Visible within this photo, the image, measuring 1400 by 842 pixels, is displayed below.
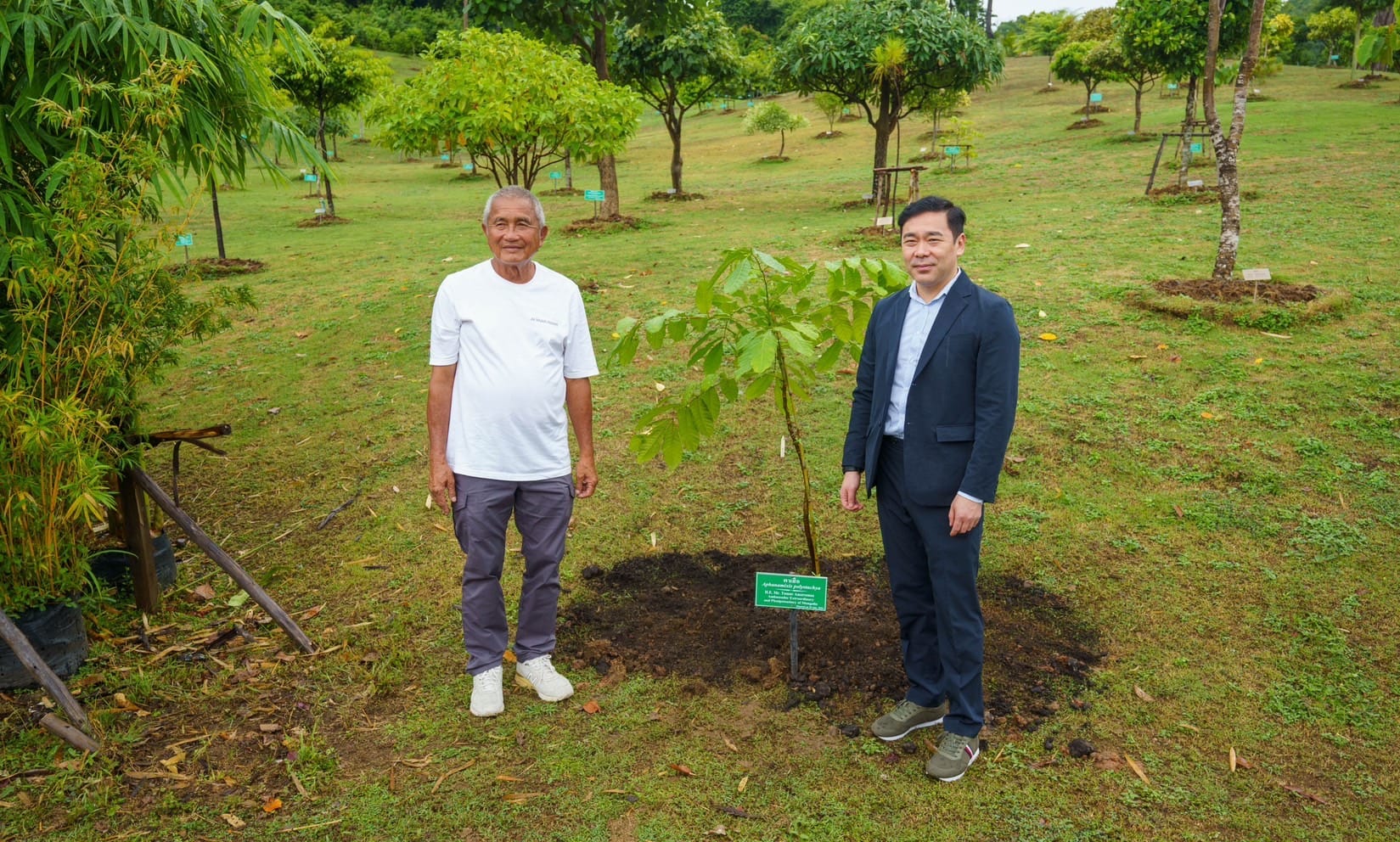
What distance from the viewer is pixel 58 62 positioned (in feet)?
13.1

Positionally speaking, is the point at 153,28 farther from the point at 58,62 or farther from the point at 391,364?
the point at 391,364

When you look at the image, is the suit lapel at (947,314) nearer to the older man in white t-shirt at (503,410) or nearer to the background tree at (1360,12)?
the older man in white t-shirt at (503,410)

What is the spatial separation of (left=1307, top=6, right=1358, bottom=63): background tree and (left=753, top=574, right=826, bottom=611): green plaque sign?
3906cm

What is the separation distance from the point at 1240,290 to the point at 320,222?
15.9 metres

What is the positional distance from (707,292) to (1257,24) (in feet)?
20.5

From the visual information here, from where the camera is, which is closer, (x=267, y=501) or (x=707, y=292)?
(x=707, y=292)

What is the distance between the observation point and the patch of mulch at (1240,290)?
7676 millimetres

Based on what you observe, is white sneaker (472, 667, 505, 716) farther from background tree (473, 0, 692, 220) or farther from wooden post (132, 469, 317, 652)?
background tree (473, 0, 692, 220)

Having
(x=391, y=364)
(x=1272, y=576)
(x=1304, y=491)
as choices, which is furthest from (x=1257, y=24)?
(x=391, y=364)

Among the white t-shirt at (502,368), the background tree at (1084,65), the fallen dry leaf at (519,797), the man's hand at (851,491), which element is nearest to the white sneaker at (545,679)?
the fallen dry leaf at (519,797)

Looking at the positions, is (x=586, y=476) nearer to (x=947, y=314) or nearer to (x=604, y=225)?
(x=947, y=314)

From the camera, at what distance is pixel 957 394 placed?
9.96ft

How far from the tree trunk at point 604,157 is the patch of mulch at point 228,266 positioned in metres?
5.19

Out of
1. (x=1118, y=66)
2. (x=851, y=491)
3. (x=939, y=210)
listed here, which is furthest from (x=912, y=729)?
(x=1118, y=66)
